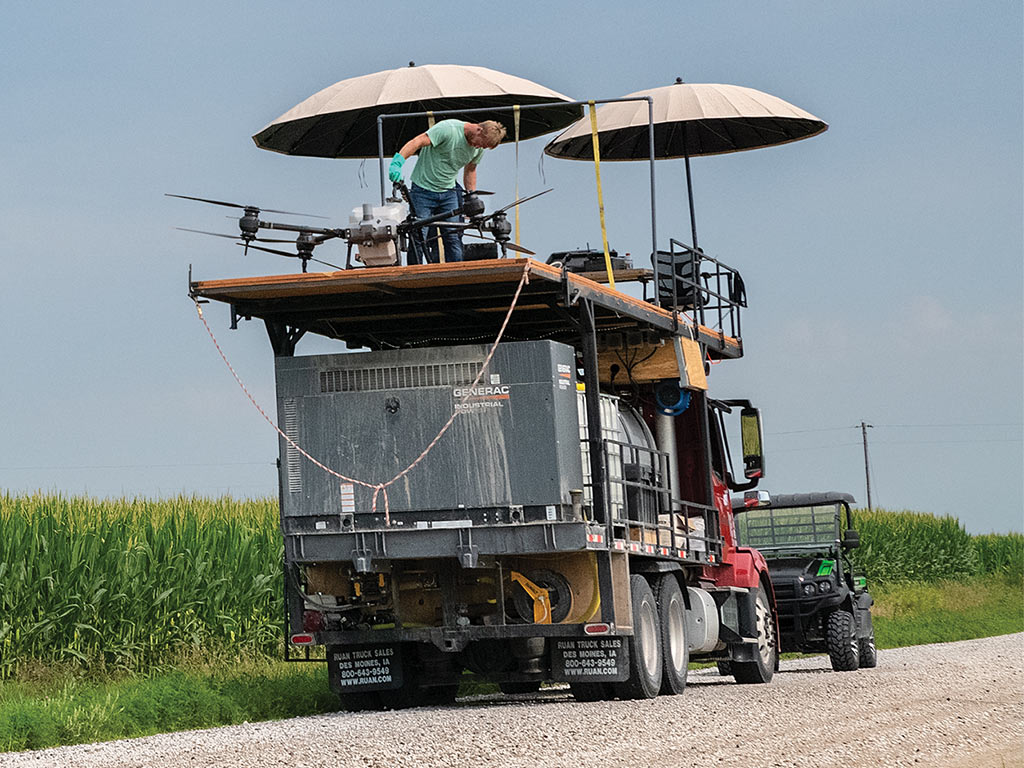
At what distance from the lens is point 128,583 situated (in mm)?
19375

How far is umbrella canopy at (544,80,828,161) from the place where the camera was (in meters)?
20.4

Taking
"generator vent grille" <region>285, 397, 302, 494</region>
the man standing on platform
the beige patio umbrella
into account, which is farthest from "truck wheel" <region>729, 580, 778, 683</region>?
"generator vent grille" <region>285, 397, 302, 494</region>

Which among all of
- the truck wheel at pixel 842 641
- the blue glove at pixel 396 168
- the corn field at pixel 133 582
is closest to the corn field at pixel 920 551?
the truck wheel at pixel 842 641

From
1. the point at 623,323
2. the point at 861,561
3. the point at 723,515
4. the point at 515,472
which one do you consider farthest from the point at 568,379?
the point at 861,561

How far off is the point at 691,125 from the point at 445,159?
650 centimetres

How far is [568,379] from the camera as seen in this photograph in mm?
15344

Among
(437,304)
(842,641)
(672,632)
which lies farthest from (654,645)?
(842,641)

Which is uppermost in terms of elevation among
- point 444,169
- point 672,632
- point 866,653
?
point 444,169

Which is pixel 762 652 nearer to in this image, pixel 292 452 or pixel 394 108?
pixel 292 452

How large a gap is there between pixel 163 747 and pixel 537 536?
3888 millimetres

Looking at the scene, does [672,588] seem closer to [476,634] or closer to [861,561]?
[476,634]

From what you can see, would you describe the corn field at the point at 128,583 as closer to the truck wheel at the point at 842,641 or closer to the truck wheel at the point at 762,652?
the truck wheel at the point at 762,652

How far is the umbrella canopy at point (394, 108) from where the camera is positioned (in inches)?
679

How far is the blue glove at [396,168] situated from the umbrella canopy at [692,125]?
5.08 meters
